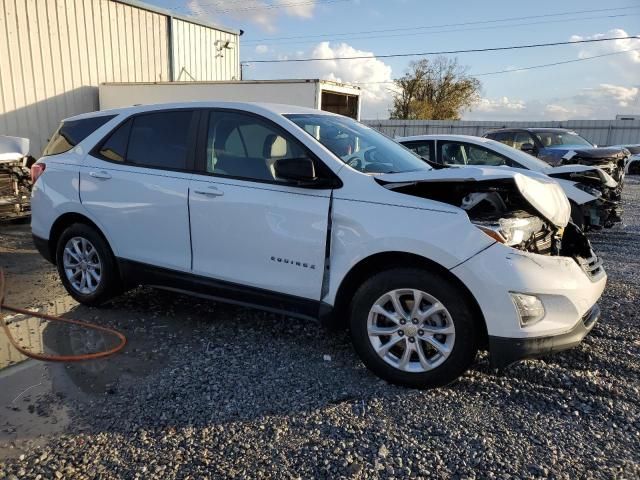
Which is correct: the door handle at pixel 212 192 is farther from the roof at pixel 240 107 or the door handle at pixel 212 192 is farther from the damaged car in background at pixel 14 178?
the damaged car in background at pixel 14 178

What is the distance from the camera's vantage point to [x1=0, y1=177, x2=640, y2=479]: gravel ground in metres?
2.51

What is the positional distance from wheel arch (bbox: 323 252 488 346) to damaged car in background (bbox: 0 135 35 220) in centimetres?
681

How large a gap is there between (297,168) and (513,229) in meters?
1.39

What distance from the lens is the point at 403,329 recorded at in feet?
10.4

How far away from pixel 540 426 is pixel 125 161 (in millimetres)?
3664

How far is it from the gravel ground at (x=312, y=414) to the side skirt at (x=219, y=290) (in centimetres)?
36

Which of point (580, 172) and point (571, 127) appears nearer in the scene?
point (580, 172)

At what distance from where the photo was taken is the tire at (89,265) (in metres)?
4.46

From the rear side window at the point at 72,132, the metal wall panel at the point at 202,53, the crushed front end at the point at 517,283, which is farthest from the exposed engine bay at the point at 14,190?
the metal wall panel at the point at 202,53

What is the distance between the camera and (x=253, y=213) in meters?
3.55

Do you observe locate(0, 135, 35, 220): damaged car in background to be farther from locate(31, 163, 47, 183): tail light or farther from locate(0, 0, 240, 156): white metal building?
locate(0, 0, 240, 156): white metal building

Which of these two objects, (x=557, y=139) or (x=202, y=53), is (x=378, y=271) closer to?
(x=557, y=139)

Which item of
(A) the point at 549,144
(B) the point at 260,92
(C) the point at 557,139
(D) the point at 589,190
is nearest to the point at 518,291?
(D) the point at 589,190

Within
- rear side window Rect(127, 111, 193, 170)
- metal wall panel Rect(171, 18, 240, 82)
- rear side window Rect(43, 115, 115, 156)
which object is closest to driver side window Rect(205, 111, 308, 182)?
rear side window Rect(127, 111, 193, 170)
